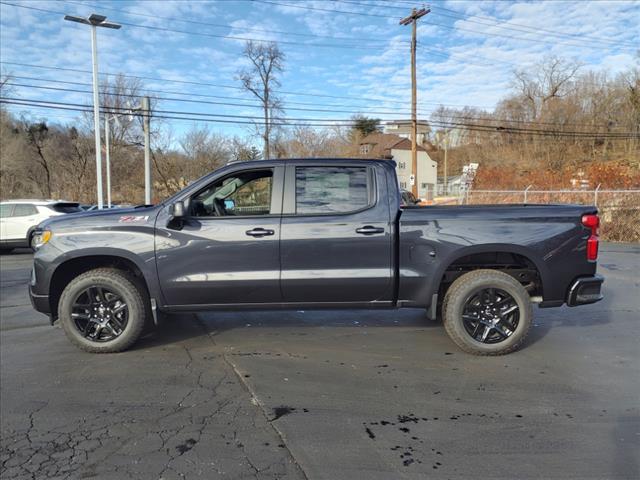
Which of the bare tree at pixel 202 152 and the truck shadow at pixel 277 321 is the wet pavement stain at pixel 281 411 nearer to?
the truck shadow at pixel 277 321

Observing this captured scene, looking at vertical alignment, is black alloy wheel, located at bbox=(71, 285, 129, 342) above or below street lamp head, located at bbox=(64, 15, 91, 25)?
below

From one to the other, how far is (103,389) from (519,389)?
11.5ft

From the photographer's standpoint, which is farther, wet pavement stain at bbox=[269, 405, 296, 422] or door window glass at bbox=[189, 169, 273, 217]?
door window glass at bbox=[189, 169, 273, 217]

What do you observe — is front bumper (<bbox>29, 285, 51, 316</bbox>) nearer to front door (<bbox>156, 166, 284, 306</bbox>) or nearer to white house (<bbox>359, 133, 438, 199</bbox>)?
front door (<bbox>156, 166, 284, 306</bbox>)

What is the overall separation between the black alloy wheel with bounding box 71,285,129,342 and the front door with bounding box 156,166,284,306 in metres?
0.56

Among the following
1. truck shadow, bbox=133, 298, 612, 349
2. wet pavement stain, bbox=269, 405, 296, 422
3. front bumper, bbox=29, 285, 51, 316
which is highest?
front bumper, bbox=29, 285, 51, 316

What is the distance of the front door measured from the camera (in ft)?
14.7

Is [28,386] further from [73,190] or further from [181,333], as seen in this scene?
[73,190]

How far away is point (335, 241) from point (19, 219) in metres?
13.5

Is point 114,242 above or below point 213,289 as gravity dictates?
above

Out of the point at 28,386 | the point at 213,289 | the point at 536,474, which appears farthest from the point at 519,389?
the point at 28,386

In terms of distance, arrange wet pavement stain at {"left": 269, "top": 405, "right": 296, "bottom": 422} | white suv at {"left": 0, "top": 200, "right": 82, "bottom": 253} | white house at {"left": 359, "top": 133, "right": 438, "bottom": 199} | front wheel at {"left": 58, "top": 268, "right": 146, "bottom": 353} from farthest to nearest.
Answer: white house at {"left": 359, "top": 133, "right": 438, "bottom": 199} < white suv at {"left": 0, "top": 200, "right": 82, "bottom": 253} < front wheel at {"left": 58, "top": 268, "right": 146, "bottom": 353} < wet pavement stain at {"left": 269, "top": 405, "right": 296, "bottom": 422}

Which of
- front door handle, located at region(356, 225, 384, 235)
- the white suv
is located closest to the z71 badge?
front door handle, located at region(356, 225, 384, 235)

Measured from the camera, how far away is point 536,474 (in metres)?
2.69
